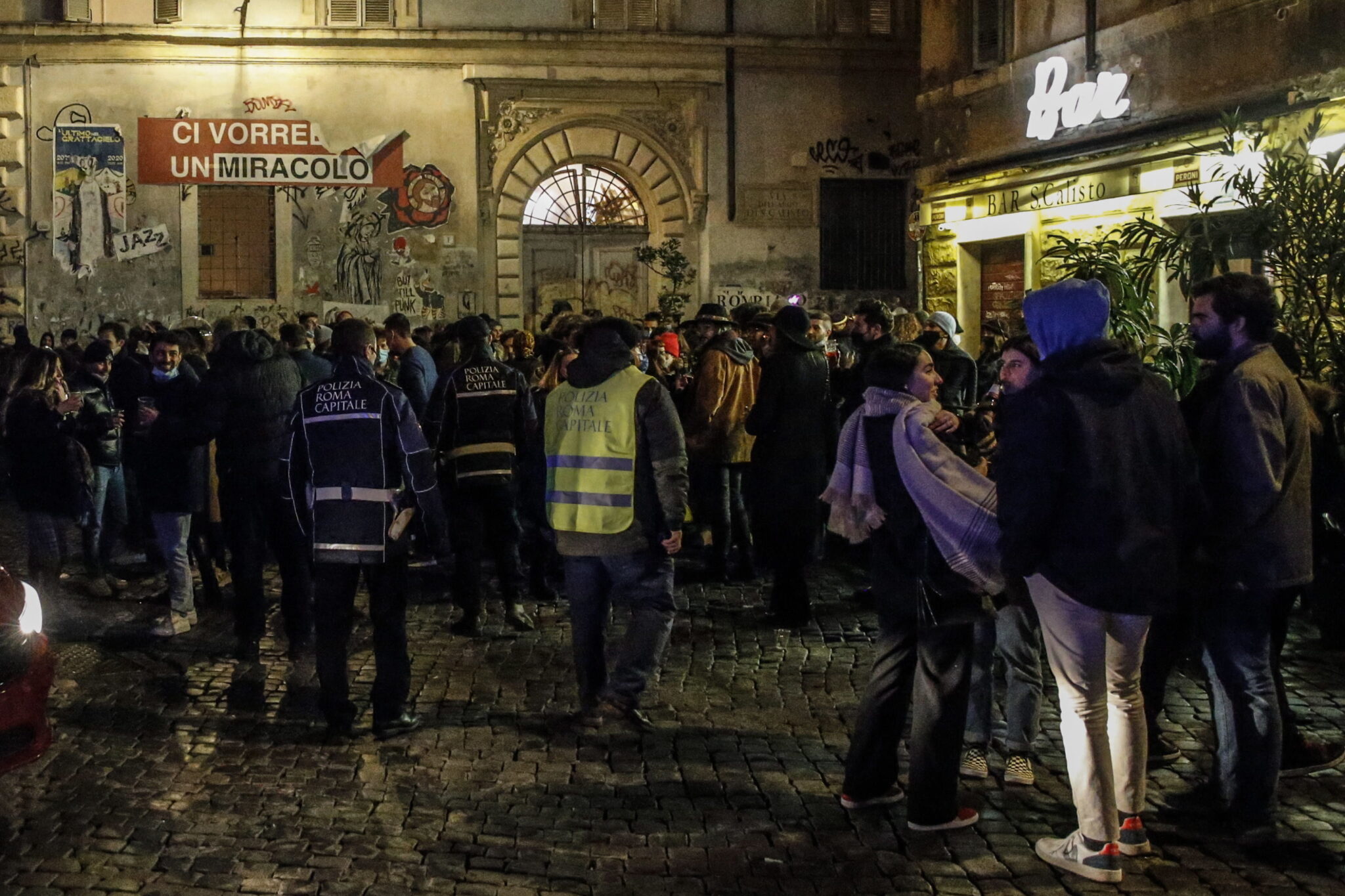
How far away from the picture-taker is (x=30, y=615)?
18.7 feet

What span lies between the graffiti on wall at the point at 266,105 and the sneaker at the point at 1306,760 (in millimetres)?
18630

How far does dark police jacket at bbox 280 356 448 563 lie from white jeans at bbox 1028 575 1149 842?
Answer: 2877 millimetres

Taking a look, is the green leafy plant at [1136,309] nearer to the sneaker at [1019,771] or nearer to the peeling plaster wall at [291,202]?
the sneaker at [1019,771]

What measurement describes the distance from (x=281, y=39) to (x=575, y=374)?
54.7ft

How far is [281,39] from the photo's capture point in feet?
71.1

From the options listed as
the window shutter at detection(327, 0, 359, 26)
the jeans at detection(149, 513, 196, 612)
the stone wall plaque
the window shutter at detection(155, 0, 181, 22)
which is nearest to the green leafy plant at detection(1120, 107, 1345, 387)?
the jeans at detection(149, 513, 196, 612)


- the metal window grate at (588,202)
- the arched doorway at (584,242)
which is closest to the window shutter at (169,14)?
the arched doorway at (584,242)

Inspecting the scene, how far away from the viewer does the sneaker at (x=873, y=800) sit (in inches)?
222

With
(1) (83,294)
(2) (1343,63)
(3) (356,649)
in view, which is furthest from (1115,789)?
(1) (83,294)

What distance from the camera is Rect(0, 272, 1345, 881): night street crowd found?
4.73m

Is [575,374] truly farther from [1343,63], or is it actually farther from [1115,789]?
[1343,63]

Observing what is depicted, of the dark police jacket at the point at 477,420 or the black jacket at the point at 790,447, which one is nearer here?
the dark police jacket at the point at 477,420

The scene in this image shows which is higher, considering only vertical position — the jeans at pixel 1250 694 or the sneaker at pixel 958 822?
the jeans at pixel 1250 694

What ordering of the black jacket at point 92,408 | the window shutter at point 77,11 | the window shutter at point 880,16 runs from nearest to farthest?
the black jacket at point 92,408, the window shutter at point 77,11, the window shutter at point 880,16
